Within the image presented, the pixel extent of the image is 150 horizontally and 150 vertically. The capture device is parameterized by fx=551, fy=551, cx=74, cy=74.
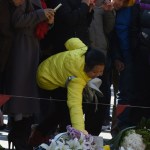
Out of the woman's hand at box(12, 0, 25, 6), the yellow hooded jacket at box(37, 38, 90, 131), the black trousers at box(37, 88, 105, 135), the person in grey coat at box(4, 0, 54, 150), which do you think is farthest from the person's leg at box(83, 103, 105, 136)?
the woman's hand at box(12, 0, 25, 6)

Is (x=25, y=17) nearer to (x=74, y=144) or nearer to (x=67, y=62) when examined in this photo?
(x=67, y=62)

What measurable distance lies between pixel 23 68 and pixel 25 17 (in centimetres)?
44

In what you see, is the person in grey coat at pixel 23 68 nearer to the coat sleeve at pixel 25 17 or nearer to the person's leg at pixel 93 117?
the coat sleeve at pixel 25 17

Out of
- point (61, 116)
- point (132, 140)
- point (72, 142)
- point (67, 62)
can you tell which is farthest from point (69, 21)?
point (72, 142)

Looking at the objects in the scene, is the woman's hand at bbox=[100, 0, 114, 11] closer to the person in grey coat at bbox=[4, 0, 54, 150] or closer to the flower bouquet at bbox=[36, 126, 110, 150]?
the person in grey coat at bbox=[4, 0, 54, 150]

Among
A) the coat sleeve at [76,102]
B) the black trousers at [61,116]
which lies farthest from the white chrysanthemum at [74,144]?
the black trousers at [61,116]

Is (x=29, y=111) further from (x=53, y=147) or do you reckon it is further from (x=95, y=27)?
(x=53, y=147)

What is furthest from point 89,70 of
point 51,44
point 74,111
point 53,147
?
point 53,147

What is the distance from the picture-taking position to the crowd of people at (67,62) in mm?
4648

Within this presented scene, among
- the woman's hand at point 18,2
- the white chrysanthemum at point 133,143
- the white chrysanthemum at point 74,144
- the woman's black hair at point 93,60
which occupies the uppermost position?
the woman's hand at point 18,2

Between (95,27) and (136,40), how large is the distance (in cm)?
43

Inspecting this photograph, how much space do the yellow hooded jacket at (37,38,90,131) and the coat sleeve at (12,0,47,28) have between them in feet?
1.31

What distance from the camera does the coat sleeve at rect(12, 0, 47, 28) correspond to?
4645 millimetres

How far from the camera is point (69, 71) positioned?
→ 472 centimetres
